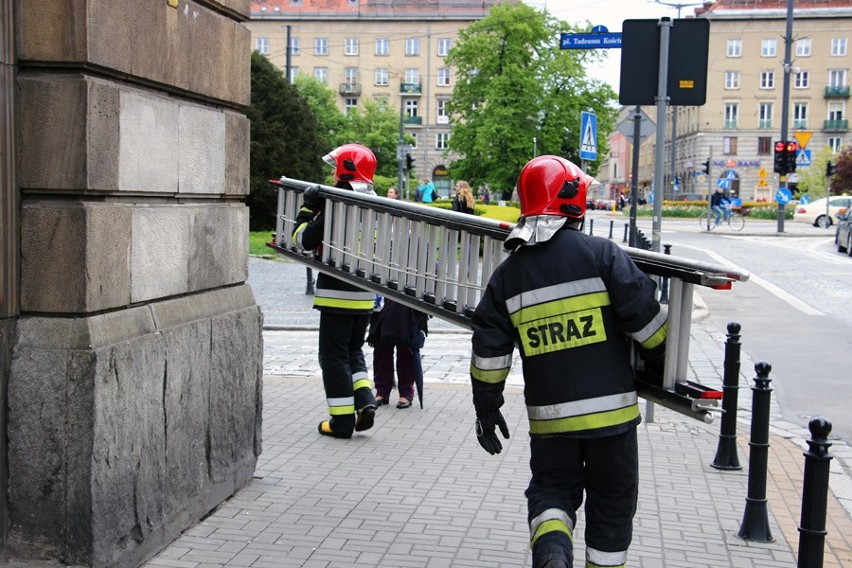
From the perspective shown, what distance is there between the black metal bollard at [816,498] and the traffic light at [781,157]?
38.3 metres

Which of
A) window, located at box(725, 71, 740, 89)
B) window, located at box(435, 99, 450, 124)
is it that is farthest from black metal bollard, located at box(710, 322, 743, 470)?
window, located at box(435, 99, 450, 124)

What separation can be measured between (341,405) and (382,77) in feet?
302

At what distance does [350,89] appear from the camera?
320ft

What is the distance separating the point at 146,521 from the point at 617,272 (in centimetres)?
246

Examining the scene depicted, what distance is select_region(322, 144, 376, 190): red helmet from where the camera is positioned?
7.60 meters

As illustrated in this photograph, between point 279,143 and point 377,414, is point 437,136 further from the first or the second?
point 377,414

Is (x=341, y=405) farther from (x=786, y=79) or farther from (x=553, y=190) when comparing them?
(x=786, y=79)

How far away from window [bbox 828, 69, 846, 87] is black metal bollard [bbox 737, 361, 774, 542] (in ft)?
307

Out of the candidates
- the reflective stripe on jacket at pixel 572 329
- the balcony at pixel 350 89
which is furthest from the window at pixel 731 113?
the reflective stripe on jacket at pixel 572 329

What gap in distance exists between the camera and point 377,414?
8977 mm

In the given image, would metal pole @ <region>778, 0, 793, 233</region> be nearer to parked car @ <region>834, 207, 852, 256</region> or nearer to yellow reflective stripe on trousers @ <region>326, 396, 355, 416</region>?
parked car @ <region>834, 207, 852, 256</region>

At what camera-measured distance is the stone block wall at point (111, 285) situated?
14.5 feet

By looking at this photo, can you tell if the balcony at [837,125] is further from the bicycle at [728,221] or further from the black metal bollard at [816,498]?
the black metal bollard at [816,498]

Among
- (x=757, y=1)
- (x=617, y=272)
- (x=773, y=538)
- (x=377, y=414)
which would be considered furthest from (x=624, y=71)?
(x=757, y=1)
